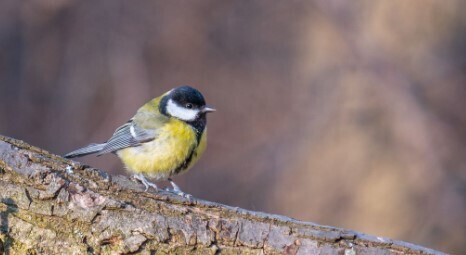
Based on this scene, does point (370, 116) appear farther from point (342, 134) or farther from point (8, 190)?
point (8, 190)

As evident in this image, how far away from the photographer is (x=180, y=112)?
13.3ft

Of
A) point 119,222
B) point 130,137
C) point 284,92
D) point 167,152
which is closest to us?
point 119,222

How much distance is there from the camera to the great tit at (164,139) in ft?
12.6

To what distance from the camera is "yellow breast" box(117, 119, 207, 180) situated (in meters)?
3.82

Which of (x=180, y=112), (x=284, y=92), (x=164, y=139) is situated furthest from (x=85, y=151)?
(x=284, y=92)

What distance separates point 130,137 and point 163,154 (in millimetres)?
290

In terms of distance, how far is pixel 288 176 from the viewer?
7363mm

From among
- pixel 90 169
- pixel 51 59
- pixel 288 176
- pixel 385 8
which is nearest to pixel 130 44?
pixel 51 59

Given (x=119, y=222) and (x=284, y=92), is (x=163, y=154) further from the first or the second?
(x=284, y=92)

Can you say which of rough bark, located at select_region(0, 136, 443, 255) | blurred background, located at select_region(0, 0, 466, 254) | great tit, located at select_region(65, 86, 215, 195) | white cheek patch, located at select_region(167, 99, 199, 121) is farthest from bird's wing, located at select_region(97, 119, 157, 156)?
blurred background, located at select_region(0, 0, 466, 254)

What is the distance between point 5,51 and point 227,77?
8.08 feet

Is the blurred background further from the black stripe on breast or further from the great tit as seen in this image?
the black stripe on breast

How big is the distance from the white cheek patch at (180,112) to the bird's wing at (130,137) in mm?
185

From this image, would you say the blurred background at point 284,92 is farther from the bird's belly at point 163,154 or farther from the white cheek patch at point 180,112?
the bird's belly at point 163,154
